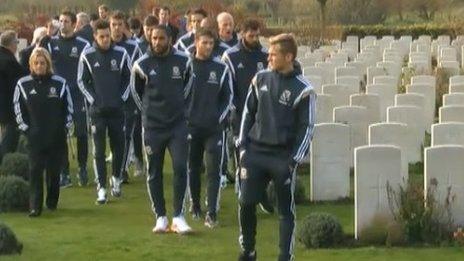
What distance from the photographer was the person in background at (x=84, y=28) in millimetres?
16125

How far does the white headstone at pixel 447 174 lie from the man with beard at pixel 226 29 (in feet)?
9.90

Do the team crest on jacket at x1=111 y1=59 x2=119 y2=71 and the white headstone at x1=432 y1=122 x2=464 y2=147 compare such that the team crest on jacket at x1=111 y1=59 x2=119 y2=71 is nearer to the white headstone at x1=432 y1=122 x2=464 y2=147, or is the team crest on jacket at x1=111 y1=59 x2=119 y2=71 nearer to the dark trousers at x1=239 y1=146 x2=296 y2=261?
the white headstone at x1=432 y1=122 x2=464 y2=147

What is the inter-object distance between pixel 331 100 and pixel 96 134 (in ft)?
13.1

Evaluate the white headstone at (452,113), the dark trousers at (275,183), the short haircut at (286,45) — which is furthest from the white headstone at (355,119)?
the short haircut at (286,45)

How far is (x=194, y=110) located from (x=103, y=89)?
1.72 m

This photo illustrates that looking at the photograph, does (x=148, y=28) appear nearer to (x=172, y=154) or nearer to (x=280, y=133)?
(x=172, y=154)

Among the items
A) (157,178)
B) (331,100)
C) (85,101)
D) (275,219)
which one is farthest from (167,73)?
(331,100)

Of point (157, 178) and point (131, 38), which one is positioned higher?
point (131, 38)

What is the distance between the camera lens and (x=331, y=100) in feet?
53.3

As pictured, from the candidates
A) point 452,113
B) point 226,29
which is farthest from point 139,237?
point 452,113

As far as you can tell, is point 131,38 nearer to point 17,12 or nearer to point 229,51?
point 229,51

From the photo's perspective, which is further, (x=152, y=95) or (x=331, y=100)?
(x=331, y=100)

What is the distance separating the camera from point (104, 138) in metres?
13.4

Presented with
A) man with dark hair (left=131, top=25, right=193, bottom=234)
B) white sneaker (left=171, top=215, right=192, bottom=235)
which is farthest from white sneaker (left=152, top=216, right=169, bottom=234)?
white sneaker (left=171, top=215, right=192, bottom=235)
